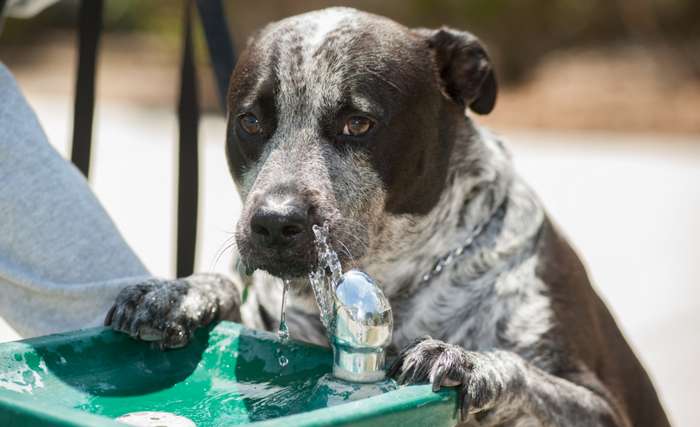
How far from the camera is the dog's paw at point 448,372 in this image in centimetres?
214

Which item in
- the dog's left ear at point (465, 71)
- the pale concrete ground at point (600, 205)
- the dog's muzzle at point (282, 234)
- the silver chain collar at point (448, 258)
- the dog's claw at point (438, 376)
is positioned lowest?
the pale concrete ground at point (600, 205)

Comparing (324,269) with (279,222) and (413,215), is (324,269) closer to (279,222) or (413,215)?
(279,222)

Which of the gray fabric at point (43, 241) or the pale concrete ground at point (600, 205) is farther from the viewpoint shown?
the pale concrete ground at point (600, 205)

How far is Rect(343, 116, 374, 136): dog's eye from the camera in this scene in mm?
2855

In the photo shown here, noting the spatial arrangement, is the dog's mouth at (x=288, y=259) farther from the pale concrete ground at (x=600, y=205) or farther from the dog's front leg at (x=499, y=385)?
the pale concrete ground at (x=600, y=205)

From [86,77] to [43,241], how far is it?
855 millimetres

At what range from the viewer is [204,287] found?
273 centimetres

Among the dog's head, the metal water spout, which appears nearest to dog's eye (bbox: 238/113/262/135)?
the dog's head

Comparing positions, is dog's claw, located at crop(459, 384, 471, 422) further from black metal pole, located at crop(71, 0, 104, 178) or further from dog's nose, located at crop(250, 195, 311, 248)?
black metal pole, located at crop(71, 0, 104, 178)

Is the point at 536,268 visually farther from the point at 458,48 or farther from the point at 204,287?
the point at 204,287

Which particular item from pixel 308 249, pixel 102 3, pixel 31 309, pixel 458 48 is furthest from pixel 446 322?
pixel 102 3

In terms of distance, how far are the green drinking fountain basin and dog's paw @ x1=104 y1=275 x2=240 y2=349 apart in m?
0.03

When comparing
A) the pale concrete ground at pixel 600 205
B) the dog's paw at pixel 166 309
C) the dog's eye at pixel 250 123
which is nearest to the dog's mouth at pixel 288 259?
the dog's paw at pixel 166 309

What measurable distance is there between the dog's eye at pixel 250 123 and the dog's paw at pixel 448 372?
0.90m
